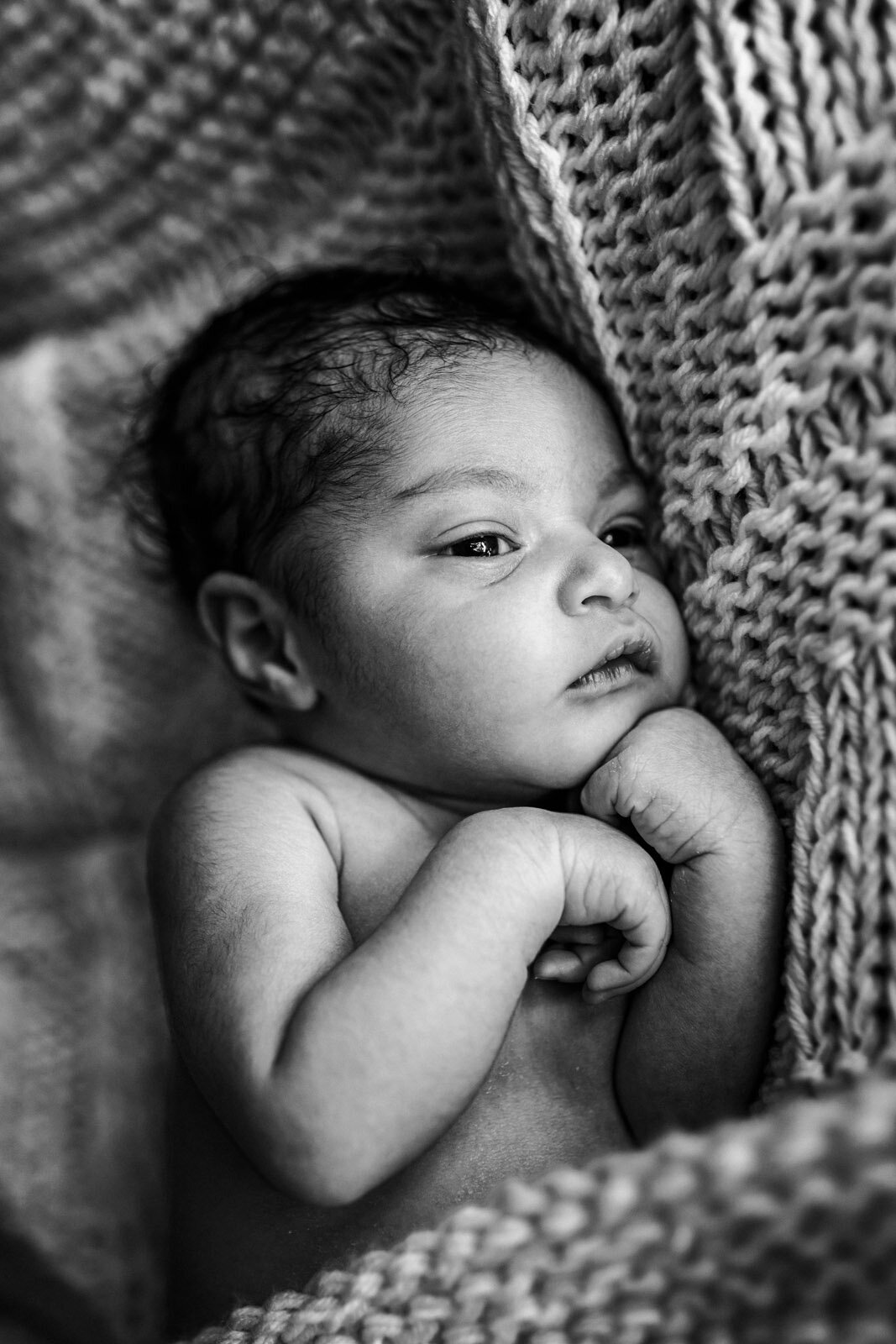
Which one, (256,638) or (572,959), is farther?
(256,638)

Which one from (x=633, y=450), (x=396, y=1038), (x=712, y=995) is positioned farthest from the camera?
(x=633, y=450)

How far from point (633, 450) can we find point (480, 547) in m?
0.17

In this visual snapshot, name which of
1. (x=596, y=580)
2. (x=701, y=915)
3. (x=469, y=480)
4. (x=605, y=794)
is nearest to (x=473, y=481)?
(x=469, y=480)

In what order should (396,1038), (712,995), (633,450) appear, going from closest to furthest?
(396,1038)
(712,995)
(633,450)

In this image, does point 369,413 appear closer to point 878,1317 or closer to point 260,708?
point 260,708

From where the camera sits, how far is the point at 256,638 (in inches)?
40.6

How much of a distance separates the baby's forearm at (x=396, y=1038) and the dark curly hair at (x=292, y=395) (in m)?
0.34

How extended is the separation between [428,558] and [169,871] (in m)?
0.32

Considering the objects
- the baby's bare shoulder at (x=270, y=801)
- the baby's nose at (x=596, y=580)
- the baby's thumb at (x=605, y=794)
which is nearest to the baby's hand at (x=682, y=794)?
the baby's thumb at (x=605, y=794)

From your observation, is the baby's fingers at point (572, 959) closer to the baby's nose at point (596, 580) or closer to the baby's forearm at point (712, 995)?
the baby's forearm at point (712, 995)

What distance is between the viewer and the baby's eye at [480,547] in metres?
0.90

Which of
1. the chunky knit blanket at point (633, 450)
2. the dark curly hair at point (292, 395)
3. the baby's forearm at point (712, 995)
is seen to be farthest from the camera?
the dark curly hair at point (292, 395)

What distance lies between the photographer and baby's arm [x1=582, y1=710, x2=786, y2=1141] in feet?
2.62

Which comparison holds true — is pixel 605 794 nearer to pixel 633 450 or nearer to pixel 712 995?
pixel 712 995
